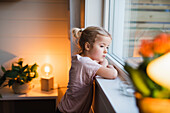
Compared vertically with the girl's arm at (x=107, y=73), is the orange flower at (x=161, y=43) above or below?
above

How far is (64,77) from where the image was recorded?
239 centimetres

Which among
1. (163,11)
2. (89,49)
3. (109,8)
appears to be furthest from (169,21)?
(109,8)

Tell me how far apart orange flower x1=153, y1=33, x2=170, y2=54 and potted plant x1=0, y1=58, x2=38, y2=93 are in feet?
6.36

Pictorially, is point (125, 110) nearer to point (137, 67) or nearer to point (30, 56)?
point (137, 67)

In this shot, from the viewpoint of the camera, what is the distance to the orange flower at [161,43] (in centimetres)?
28

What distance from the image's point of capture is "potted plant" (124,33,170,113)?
29 centimetres

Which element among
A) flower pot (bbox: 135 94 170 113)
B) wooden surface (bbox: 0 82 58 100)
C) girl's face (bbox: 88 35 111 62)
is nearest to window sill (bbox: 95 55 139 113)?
girl's face (bbox: 88 35 111 62)

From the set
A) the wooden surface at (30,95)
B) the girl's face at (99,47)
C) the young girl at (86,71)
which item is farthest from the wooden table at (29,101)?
the girl's face at (99,47)

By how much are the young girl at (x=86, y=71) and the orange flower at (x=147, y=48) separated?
2.76ft

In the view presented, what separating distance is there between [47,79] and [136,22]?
1.30 meters

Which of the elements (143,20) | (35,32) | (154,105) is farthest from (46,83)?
(154,105)

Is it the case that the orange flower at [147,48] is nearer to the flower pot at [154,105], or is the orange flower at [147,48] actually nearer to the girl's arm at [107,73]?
the flower pot at [154,105]

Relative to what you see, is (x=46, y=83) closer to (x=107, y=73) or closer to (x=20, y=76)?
(x=20, y=76)

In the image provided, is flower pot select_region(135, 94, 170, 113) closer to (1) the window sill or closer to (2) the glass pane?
(2) the glass pane
